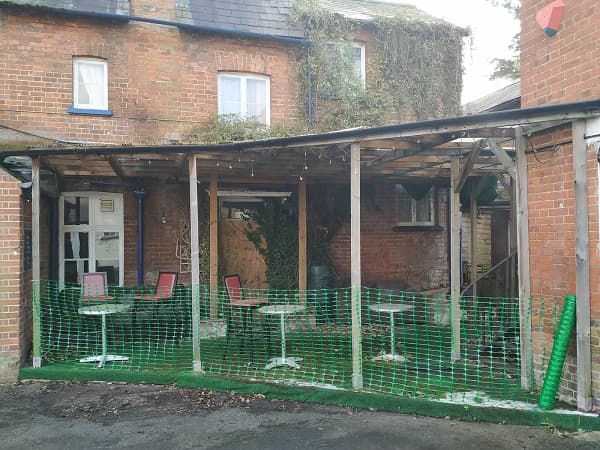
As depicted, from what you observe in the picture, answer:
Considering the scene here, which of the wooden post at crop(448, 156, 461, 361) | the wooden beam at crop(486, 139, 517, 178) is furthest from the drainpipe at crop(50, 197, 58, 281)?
the wooden beam at crop(486, 139, 517, 178)

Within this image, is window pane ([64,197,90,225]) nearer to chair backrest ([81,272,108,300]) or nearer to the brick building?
the brick building

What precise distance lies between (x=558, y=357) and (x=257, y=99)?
24.3 feet

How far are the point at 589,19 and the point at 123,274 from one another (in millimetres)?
7976

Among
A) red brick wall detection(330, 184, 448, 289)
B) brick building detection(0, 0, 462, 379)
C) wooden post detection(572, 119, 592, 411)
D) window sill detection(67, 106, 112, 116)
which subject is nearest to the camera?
wooden post detection(572, 119, 592, 411)

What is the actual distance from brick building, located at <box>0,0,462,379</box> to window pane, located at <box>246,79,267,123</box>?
23 mm

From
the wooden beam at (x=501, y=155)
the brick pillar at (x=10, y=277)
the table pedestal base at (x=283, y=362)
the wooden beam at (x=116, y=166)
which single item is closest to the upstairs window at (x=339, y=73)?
the wooden beam at (x=116, y=166)

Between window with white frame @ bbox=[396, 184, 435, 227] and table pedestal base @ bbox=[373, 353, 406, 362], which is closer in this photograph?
table pedestal base @ bbox=[373, 353, 406, 362]

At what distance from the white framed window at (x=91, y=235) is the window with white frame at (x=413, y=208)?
570cm

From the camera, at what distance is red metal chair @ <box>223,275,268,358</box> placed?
22.5 feet

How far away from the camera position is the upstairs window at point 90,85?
9102 mm

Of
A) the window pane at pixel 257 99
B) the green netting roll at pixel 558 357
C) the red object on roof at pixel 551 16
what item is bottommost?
the green netting roll at pixel 558 357

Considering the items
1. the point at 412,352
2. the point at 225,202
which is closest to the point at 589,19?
the point at 412,352

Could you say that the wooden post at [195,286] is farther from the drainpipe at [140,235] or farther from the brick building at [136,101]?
the drainpipe at [140,235]

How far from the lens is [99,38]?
9141mm
